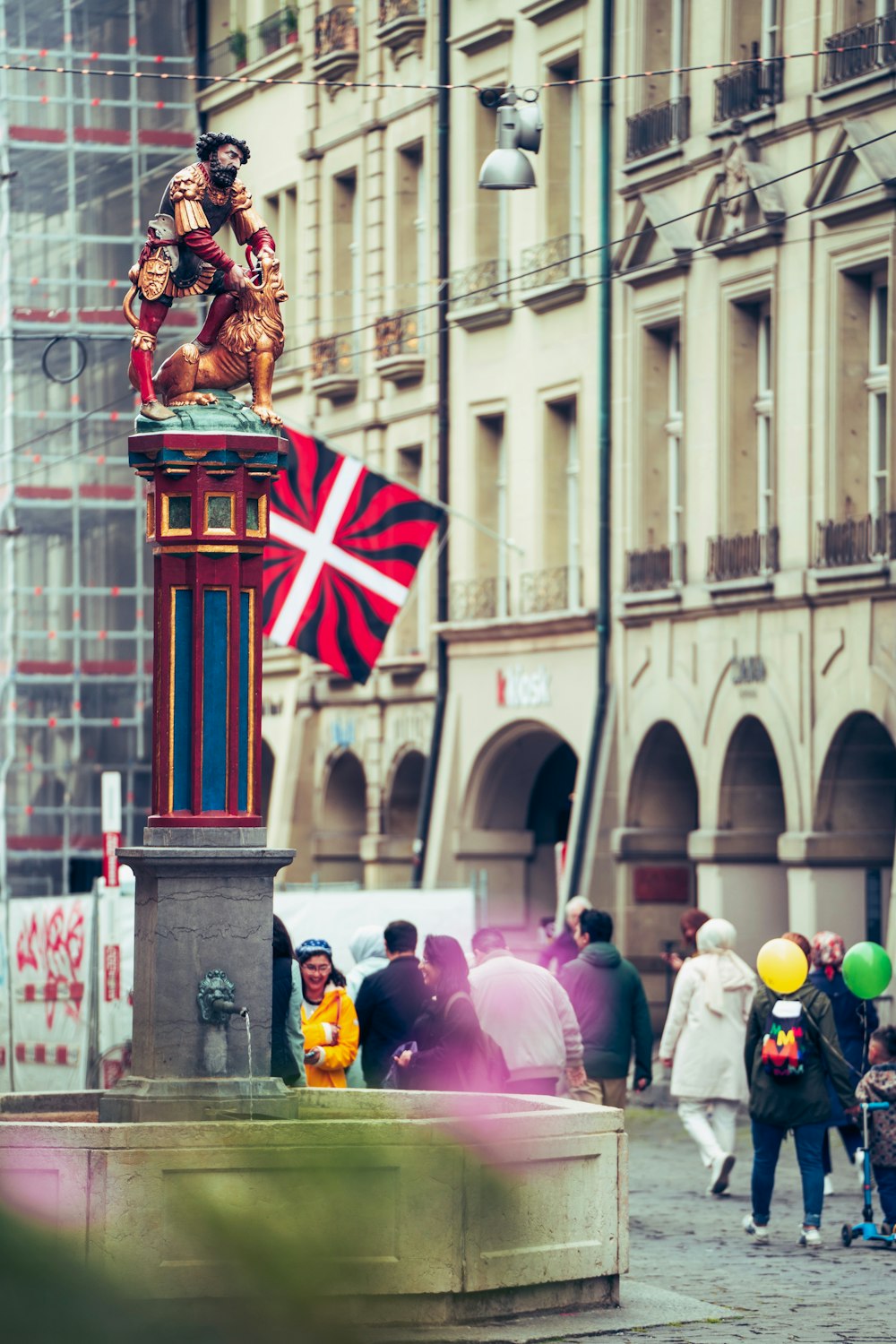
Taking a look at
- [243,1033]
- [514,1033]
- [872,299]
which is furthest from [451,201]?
[243,1033]

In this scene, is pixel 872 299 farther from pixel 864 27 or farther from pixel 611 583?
pixel 611 583

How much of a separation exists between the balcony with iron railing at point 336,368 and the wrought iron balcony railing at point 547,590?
16.7 feet

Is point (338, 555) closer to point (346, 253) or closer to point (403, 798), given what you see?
point (403, 798)

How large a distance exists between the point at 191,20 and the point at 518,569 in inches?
439

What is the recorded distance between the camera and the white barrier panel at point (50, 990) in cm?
1911

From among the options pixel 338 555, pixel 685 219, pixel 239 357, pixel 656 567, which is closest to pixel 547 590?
pixel 656 567

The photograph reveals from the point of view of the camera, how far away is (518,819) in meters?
31.9

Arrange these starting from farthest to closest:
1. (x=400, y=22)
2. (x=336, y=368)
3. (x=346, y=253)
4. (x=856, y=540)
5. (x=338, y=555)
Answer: (x=346, y=253)
(x=336, y=368)
(x=400, y=22)
(x=856, y=540)
(x=338, y=555)

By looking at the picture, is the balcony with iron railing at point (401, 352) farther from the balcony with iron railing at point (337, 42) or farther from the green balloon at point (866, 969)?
the green balloon at point (866, 969)

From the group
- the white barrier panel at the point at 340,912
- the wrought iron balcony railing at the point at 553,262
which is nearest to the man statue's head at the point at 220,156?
the white barrier panel at the point at 340,912

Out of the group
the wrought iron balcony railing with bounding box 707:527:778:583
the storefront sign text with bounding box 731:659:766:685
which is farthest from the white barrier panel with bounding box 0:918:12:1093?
the wrought iron balcony railing with bounding box 707:527:778:583

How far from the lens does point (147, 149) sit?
1387 inches

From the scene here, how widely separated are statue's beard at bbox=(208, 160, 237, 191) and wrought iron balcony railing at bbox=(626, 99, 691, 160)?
51.8 ft

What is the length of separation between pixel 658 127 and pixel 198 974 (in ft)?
60.1
